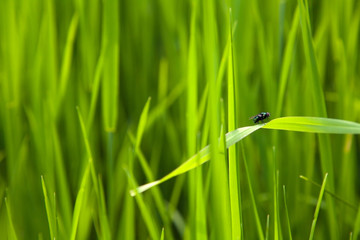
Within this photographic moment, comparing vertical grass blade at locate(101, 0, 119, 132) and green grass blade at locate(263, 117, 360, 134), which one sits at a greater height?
vertical grass blade at locate(101, 0, 119, 132)

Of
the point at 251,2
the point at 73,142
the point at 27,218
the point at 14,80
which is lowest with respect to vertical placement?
the point at 27,218

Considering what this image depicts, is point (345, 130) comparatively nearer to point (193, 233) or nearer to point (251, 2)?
point (193, 233)

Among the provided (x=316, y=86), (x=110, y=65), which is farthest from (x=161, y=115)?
(x=316, y=86)

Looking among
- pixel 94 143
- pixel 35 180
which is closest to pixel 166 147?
pixel 94 143

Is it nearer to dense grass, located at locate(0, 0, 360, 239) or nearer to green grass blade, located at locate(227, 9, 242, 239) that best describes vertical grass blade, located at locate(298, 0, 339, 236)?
dense grass, located at locate(0, 0, 360, 239)

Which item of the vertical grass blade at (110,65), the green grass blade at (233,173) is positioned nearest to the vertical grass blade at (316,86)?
the green grass blade at (233,173)

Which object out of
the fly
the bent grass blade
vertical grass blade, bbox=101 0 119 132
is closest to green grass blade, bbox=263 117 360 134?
the bent grass blade

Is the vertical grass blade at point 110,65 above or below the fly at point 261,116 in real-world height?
above

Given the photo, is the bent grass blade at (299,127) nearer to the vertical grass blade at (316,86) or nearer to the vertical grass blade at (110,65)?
the vertical grass blade at (316,86)

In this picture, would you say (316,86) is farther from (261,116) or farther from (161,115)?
(161,115)
